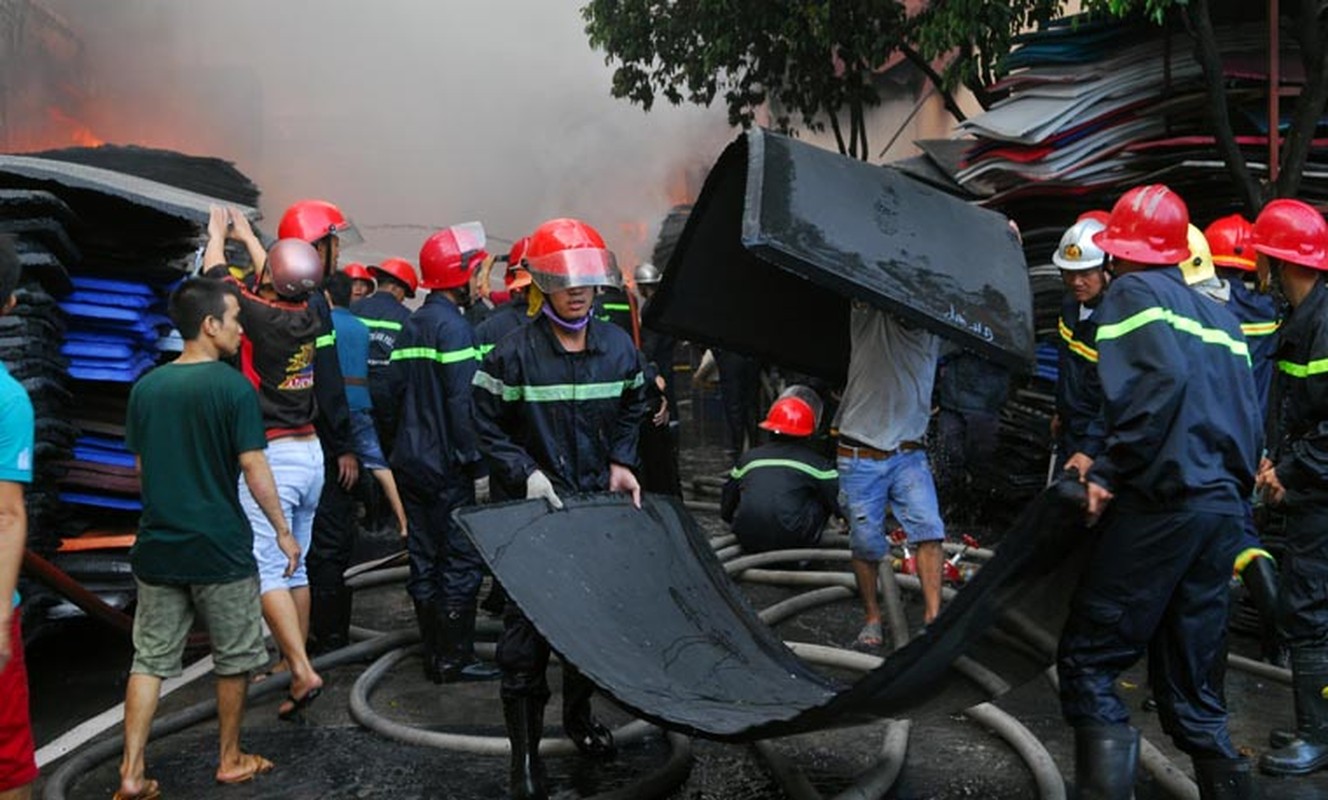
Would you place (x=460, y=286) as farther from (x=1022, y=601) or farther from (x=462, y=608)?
(x=1022, y=601)

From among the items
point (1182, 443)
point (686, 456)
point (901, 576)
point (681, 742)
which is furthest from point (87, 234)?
point (686, 456)

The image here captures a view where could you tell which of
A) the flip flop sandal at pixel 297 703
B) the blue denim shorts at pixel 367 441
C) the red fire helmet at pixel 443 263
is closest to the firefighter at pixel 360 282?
the blue denim shorts at pixel 367 441

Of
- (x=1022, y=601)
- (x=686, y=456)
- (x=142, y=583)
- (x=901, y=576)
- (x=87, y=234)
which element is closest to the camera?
(x=1022, y=601)

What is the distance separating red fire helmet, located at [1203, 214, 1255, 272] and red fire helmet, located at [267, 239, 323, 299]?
14.3 ft

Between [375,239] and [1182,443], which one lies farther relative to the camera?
[375,239]

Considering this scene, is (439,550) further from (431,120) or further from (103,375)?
(431,120)

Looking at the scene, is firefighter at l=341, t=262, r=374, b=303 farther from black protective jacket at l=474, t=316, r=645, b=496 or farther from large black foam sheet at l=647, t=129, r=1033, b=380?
black protective jacket at l=474, t=316, r=645, b=496

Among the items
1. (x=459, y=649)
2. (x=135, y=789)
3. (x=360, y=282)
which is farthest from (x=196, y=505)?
(x=360, y=282)

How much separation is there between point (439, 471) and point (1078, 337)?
10.0ft

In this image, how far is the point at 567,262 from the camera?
430cm

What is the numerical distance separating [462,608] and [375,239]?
17495 millimetres

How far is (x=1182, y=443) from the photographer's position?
3.45 m

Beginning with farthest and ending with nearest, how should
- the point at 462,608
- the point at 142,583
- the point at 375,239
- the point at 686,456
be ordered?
the point at 375,239 → the point at 686,456 → the point at 462,608 → the point at 142,583

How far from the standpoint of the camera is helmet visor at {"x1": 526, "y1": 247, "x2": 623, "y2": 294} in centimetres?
429
